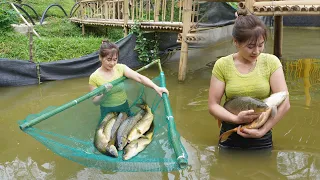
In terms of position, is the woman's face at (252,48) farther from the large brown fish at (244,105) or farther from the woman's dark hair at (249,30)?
the large brown fish at (244,105)

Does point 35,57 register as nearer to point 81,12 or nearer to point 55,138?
point 81,12

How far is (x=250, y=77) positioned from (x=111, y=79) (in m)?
1.65

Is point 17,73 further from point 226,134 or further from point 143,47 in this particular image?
point 226,134

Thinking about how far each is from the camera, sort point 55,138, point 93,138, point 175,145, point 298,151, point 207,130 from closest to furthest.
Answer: point 175,145, point 55,138, point 93,138, point 298,151, point 207,130

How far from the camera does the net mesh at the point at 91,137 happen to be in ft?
7.59

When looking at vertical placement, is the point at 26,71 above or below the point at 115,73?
below

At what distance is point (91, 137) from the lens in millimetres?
2971

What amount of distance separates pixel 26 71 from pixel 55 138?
14.1 ft

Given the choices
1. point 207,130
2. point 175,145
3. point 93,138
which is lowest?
point 207,130

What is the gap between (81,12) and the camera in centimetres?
1142

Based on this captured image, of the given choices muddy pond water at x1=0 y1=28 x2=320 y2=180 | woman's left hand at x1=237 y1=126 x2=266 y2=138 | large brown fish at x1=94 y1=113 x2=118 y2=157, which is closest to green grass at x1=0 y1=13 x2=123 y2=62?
muddy pond water at x1=0 y1=28 x2=320 y2=180

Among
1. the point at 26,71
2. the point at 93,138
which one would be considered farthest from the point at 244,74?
the point at 26,71

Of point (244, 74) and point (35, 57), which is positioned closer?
point (244, 74)

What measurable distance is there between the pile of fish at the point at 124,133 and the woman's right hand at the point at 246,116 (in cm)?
86
